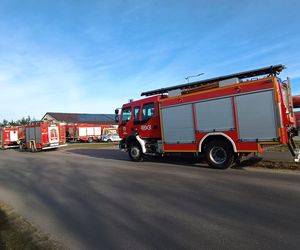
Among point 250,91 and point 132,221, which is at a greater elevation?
point 250,91

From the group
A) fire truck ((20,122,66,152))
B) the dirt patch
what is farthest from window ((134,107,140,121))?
fire truck ((20,122,66,152))

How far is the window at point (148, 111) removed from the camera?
42.9 ft

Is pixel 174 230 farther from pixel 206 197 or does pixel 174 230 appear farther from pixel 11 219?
pixel 11 219

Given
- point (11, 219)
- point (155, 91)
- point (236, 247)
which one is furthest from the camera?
point (155, 91)

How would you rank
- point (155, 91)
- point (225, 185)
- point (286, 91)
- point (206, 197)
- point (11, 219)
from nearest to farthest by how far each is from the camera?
1. point (11, 219)
2. point (206, 197)
3. point (225, 185)
4. point (286, 91)
5. point (155, 91)

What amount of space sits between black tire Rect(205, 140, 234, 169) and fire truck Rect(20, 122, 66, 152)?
1956 centimetres

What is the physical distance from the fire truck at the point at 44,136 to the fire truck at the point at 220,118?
1556 centimetres

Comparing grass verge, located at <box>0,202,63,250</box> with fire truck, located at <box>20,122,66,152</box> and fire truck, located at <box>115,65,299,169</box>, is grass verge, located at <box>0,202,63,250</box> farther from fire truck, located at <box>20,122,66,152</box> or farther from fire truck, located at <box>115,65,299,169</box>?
fire truck, located at <box>20,122,66,152</box>

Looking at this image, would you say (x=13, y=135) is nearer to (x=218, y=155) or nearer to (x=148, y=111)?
(x=148, y=111)

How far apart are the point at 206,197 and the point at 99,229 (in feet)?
8.86

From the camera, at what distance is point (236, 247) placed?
384 cm

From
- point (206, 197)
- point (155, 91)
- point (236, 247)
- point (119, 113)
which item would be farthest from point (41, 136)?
point (236, 247)

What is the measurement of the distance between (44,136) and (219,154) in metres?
20.1

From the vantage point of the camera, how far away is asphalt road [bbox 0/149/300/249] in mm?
4199
